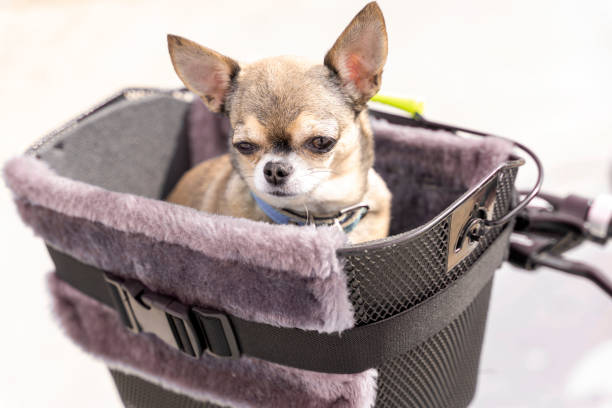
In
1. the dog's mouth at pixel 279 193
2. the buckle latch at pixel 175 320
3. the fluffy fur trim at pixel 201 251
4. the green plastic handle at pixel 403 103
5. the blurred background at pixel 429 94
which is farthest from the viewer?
the blurred background at pixel 429 94

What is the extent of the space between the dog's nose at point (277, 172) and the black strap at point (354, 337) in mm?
208

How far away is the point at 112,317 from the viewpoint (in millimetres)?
843

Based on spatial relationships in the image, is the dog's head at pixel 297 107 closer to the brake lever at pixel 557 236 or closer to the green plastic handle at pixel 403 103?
the green plastic handle at pixel 403 103

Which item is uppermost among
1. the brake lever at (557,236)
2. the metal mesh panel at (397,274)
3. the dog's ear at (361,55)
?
the dog's ear at (361,55)

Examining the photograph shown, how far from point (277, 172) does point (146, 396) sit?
455mm

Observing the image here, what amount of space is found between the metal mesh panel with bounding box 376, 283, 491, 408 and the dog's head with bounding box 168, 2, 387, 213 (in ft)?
0.94

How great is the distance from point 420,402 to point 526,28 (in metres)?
1.87

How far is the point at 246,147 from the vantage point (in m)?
0.80

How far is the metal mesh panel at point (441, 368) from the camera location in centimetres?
69

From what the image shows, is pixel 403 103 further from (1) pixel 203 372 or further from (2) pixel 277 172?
(1) pixel 203 372

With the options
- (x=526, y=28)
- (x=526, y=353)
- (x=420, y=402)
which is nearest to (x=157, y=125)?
(x=420, y=402)

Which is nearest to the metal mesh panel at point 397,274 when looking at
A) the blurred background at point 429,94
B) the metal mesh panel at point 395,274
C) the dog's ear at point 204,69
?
the metal mesh panel at point 395,274

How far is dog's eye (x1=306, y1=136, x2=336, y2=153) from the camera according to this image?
0.77m

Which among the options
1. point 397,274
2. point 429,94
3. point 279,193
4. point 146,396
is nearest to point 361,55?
point 279,193
